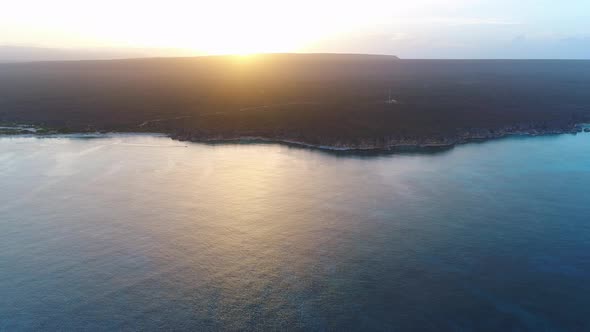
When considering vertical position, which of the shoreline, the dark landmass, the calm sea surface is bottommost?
the calm sea surface

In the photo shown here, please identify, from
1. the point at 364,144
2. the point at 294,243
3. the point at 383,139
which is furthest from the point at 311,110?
the point at 294,243

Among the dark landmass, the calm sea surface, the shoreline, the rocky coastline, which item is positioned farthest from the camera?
the dark landmass

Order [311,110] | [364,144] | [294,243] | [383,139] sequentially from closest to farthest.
A: [294,243], [364,144], [383,139], [311,110]

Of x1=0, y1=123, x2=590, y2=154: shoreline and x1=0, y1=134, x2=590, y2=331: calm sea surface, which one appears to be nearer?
x1=0, y1=134, x2=590, y2=331: calm sea surface

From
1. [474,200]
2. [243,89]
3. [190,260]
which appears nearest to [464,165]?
[474,200]

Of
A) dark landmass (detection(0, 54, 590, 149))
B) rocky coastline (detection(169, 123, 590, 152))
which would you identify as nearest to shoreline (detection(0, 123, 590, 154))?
rocky coastline (detection(169, 123, 590, 152))

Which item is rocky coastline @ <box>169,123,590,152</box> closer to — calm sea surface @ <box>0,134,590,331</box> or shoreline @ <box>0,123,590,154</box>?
shoreline @ <box>0,123,590,154</box>

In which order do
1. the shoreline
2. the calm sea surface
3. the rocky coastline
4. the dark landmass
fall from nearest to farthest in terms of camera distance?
the calm sea surface
the shoreline
the rocky coastline
the dark landmass

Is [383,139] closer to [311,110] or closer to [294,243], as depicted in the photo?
[311,110]

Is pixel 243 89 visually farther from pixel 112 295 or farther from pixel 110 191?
A: pixel 112 295
